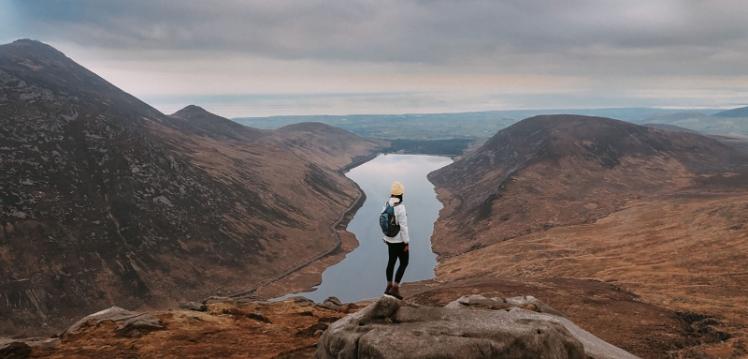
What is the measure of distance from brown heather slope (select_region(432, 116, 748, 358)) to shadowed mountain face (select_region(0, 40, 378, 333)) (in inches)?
1957

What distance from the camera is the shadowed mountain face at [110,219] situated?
292 ft

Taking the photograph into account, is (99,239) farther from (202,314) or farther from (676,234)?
(676,234)

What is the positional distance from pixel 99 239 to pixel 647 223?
118 m

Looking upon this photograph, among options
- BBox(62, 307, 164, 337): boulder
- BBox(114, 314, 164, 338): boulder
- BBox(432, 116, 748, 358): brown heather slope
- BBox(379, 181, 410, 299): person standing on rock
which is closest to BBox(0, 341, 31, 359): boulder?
BBox(62, 307, 164, 337): boulder

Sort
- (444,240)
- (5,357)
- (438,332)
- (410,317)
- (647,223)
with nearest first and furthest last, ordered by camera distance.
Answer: (438,332) → (410,317) → (5,357) → (647,223) → (444,240)

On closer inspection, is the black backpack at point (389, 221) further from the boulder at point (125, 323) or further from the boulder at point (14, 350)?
the boulder at point (14, 350)

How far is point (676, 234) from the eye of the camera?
3701 inches

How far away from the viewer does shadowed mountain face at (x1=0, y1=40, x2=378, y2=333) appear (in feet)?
292

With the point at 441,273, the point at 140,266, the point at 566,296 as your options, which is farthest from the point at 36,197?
the point at 566,296

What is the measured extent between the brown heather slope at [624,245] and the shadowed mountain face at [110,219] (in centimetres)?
4971

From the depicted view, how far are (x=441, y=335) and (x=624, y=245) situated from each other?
89454 millimetres

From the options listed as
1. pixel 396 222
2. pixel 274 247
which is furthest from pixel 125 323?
pixel 274 247

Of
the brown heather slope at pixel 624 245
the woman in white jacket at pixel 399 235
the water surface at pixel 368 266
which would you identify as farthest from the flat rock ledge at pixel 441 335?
the water surface at pixel 368 266

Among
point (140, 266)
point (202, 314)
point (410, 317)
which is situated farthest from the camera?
point (140, 266)
